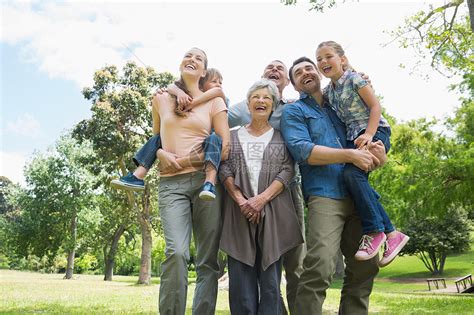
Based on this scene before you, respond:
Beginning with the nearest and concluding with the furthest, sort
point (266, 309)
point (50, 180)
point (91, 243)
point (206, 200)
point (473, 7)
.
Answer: point (266, 309), point (206, 200), point (473, 7), point (50, 180), point (91, 243)

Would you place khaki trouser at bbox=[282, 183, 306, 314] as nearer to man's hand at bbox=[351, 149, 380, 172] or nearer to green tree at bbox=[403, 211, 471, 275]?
man's hand at bbox=[351, 149, 380, 172]

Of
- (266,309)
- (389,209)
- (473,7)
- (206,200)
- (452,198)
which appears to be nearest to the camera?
(266,309)

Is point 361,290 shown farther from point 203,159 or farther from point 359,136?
point 203,159

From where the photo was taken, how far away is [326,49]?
3746 mm

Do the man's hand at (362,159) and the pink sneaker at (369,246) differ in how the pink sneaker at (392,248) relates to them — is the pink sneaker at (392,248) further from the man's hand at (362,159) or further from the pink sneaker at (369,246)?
the man's hand at (362,159)

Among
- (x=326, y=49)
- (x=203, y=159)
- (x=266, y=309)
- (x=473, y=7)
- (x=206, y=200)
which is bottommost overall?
(x=266, y=309)

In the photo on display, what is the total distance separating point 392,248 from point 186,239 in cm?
157

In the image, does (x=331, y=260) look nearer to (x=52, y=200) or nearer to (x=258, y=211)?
(x=258, y=211)

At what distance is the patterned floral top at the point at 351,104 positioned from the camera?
3.55m

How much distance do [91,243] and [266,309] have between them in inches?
1388

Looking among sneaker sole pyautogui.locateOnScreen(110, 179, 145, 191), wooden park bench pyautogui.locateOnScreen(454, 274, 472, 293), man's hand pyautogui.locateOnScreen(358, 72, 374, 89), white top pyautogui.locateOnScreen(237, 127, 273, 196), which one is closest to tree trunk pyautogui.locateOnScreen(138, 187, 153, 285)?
wooden park bench pyautogui.locateOnScreen(454, 274, 472, 293)

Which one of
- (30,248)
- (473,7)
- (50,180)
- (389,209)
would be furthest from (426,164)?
(30,248)

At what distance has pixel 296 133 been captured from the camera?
3.56 meters

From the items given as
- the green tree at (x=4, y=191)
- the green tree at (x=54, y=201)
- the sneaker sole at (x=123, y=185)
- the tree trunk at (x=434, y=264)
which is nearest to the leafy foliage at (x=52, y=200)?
the green tree at (x=54, y=201)
